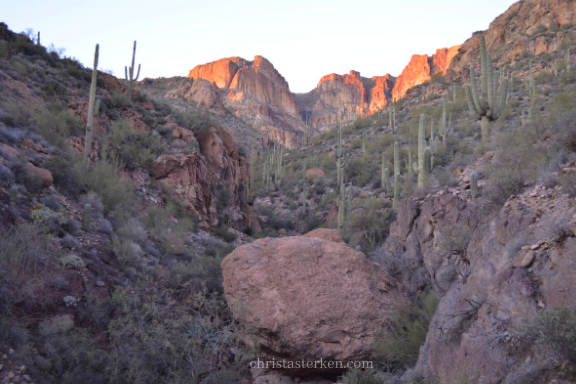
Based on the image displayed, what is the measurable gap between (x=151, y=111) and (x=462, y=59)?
40.4m

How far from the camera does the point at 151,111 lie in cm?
1956

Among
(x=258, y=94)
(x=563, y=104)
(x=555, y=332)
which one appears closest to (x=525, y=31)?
(x=563, y=104)

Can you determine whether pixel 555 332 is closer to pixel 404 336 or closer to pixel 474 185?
pixel 404 336

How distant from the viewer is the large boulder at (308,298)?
6938 millimetres

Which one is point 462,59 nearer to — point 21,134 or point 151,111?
point 151,111

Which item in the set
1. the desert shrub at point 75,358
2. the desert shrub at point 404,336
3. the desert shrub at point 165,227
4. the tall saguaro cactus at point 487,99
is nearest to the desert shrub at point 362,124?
the tall saguaro cactus at point 487,99

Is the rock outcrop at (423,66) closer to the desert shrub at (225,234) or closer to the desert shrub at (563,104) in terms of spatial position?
the desert shrub at (563,104)

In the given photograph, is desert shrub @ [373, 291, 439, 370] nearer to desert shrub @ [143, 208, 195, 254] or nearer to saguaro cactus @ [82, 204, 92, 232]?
desert shrub @ [143, 208, 195, 254]

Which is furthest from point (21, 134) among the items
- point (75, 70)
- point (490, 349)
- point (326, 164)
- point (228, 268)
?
point (326, 164)

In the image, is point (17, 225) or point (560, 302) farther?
point (17, 225)

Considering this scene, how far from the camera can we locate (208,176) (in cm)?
1745

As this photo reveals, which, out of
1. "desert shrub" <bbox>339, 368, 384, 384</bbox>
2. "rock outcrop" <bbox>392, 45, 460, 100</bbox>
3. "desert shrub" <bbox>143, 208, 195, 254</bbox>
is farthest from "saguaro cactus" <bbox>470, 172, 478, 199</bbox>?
"rock outcrop" <bbox>392, 45, 460, 100</bbox>

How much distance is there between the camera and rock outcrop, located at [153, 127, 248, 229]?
15.4 meters

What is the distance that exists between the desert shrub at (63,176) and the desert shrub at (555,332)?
1094 cm
